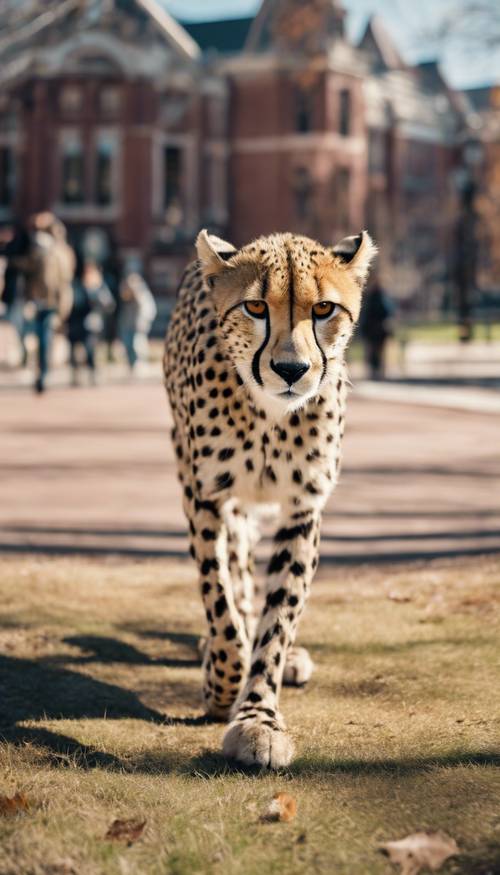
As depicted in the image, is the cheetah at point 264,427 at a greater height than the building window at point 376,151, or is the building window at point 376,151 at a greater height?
the building window at point 376,151

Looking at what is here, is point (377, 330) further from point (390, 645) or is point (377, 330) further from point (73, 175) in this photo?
point (73, 175)

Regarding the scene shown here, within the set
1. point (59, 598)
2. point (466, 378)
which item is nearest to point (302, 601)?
point (59, 598)

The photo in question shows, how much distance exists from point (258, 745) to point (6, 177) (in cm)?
5242

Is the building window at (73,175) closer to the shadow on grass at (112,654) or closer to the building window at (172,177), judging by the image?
the building window at (172,177)

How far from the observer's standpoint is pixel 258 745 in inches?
170

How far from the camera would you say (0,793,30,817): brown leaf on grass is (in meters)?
3.64

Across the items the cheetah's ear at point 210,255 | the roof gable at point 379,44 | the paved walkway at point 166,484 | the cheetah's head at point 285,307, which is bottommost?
the paved walkway at point 166,484

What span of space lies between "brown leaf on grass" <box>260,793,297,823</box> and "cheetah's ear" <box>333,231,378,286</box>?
6.48 ft

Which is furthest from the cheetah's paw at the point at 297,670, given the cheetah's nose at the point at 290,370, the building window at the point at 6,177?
the building window at the point at 6,177

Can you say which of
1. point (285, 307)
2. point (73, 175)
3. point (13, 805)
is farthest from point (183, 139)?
point (13, 805)

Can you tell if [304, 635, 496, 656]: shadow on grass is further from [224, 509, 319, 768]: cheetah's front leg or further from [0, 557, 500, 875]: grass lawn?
[224, 509, 319, 768]: cheetah's front leg

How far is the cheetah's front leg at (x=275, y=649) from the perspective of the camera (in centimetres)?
434

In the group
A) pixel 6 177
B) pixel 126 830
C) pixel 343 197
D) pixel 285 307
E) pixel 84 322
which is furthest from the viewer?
pixel 343 197

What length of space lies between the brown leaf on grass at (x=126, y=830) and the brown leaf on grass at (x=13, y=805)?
0.94 feet
